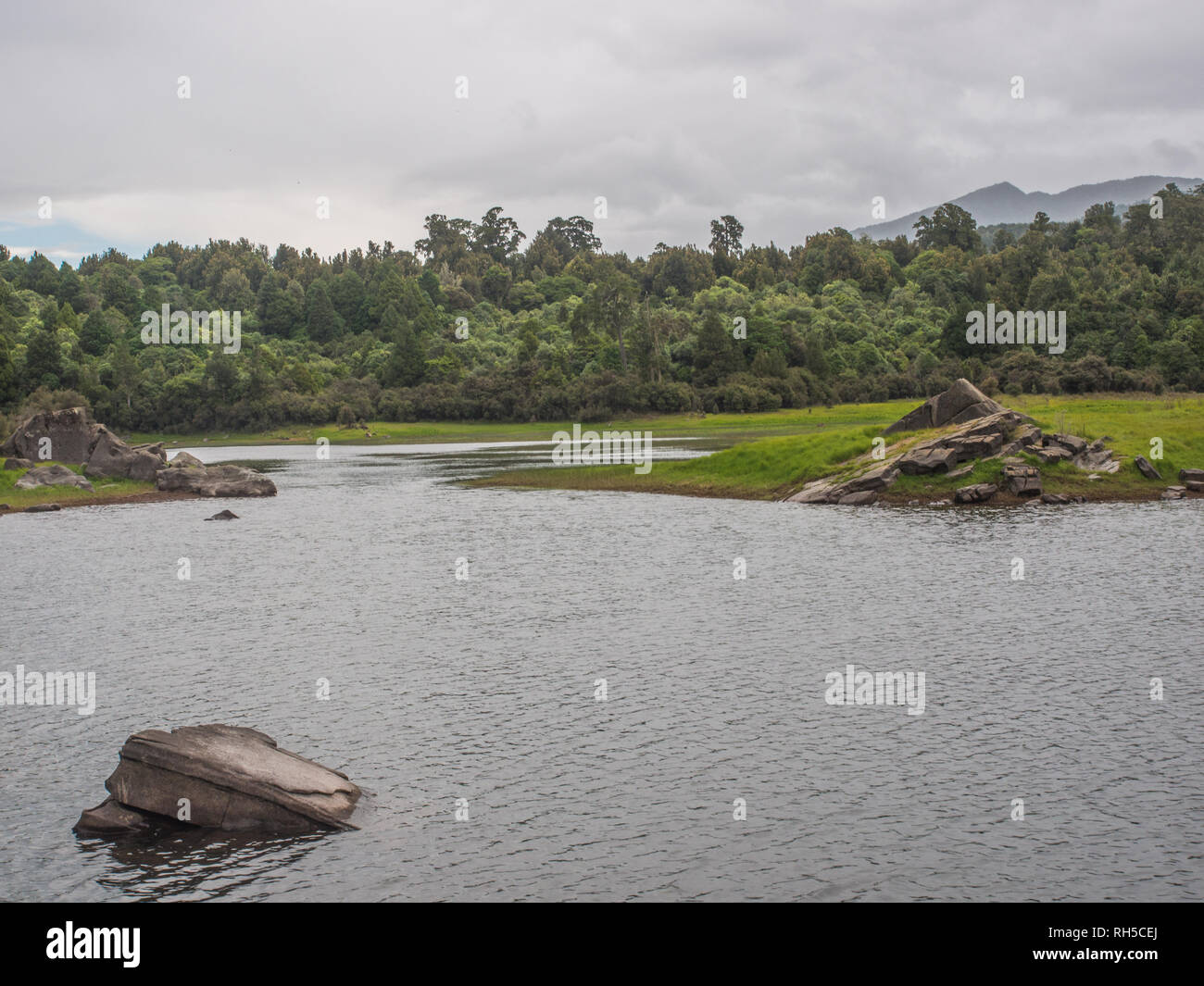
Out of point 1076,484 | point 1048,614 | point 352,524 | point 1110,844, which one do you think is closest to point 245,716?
point 1110,844

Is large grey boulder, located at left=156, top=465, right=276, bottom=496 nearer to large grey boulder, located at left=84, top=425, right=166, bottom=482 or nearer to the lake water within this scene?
large grey boulder, located at left=84, top=425, right=166, bottom=482

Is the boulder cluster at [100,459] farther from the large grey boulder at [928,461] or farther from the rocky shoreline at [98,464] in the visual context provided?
the large grey boulder at [928,461]

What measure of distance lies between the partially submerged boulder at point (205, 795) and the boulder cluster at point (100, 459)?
264 feet

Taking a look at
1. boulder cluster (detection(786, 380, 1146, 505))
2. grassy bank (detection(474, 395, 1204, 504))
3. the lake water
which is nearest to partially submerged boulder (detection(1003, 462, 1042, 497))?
boulder cluster (detection(786, 380, 1146, 505))

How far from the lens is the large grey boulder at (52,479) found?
93081 mm

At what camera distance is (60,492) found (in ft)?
304
